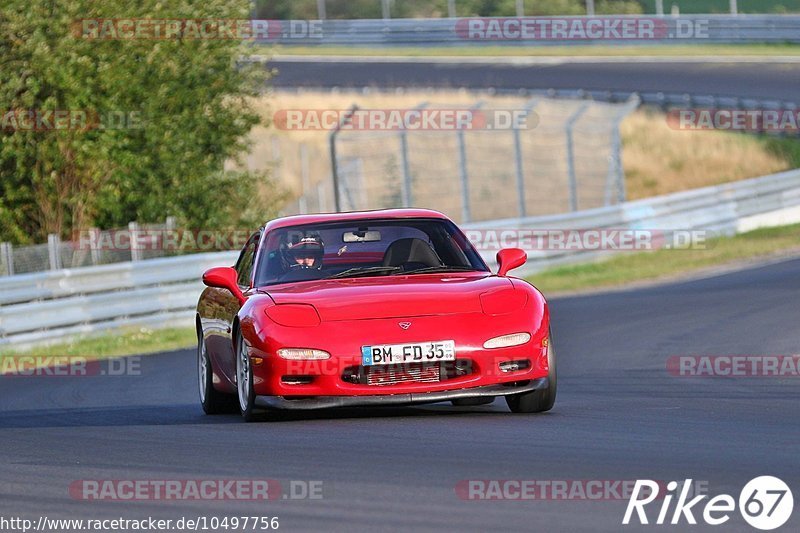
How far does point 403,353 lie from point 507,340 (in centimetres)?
62

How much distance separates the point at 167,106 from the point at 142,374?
11.7 meters

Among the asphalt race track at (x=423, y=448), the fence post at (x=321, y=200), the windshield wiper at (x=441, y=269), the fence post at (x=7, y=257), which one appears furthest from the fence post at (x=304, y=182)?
the windshield wiper at (x=441, y=269)

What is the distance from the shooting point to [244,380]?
9.69m

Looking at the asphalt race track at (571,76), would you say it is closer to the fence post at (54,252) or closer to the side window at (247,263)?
the fence post at (54,252)

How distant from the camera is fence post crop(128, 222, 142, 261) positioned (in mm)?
21500

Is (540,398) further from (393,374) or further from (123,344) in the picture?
(123,344)

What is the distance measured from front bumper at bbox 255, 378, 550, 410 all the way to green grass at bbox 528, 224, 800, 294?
14.4 m

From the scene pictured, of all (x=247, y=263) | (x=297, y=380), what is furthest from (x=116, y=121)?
(x=297, y=380)

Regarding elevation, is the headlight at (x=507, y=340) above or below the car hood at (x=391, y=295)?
below

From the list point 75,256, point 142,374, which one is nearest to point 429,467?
point 142,374

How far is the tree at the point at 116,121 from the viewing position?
79.9ft

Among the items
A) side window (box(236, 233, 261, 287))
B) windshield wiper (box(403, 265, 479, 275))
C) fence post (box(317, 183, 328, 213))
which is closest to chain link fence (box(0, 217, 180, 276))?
fence post (box(317, 183, 328, 213))

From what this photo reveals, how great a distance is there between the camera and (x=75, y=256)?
20734 mm

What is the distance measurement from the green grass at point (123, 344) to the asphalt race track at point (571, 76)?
22.1 meters
